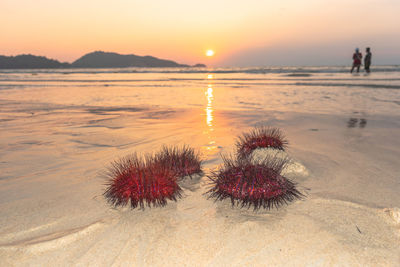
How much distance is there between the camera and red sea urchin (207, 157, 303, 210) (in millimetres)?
2809

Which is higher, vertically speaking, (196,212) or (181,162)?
(181,162)

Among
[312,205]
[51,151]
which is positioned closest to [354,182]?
[312,205]

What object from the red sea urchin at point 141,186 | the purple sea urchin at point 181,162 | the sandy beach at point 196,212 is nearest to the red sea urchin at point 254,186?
the sandy beach at point 196,212

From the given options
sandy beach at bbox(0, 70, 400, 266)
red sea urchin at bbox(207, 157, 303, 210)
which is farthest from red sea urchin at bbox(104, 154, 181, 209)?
red sea urchin at bbox(207, 157, 303, 210)

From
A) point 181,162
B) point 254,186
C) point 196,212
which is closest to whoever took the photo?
point 254,186

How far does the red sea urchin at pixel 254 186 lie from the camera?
2.81 meters

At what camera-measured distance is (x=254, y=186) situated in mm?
2807

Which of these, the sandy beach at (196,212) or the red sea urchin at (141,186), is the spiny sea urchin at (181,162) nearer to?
the sandy beach at (196,212)

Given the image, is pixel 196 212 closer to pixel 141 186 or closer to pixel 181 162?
pixel 141 186

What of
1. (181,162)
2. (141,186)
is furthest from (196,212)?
(181,162)

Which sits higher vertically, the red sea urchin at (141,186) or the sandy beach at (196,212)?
the red sea urchin at (141,186)

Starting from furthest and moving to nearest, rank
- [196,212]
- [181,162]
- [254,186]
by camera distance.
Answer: [181,162], [196,212], [254,186]

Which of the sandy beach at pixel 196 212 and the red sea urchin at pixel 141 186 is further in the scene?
the red sea urchin at pixel 141 186

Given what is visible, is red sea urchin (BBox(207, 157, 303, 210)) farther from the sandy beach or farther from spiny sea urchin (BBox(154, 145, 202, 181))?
spiny sea urchin (BBox(154, 145, 202, 181))
